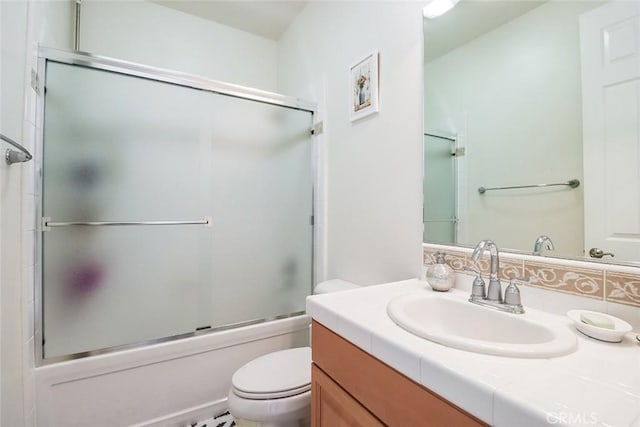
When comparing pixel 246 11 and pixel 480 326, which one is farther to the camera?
pixel 246 11

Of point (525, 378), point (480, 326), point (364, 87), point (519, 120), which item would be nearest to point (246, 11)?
point (364, 87)

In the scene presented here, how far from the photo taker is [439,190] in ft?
3.81

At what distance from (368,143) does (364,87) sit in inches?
11.5

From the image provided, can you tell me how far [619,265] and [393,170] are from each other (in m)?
0.81

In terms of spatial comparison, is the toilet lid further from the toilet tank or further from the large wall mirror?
the large wall mirror

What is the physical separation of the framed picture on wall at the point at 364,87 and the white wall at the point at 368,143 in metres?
0.04

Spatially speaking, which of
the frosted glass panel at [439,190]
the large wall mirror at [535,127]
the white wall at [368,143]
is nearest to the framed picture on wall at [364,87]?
the white wall at [368,143]

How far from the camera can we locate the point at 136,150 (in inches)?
55.2

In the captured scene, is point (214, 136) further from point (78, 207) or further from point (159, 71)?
point (78, 207)

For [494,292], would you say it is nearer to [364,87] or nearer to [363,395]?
[363,395]

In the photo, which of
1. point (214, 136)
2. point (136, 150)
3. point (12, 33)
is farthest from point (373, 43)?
point (12, 33)

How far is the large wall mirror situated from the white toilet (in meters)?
0.78

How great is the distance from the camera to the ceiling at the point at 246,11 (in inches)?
78.9

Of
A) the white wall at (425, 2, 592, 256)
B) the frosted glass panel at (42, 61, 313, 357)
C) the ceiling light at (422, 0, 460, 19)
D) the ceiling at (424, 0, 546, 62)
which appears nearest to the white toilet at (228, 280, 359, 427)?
the frosted glass panel at (42, 61, 313, 357)
